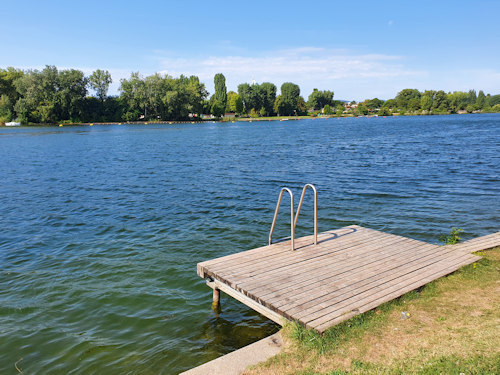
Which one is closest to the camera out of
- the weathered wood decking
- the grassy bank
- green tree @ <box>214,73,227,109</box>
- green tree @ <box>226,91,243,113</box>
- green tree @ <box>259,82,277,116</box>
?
the grassy bank

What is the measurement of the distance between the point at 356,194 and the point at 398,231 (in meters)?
6.18

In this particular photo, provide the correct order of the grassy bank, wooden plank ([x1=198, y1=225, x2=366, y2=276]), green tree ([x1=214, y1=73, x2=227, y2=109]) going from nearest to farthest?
the grassy bank
wooden plank ([x1=198, y1=225, x2=366, y2=276])
green tree ([x1=214, y1=73, x2=227, y2=109])

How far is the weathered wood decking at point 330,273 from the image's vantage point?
217 inches

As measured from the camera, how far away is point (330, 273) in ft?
21.7

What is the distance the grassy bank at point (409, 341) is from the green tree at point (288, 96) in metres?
174

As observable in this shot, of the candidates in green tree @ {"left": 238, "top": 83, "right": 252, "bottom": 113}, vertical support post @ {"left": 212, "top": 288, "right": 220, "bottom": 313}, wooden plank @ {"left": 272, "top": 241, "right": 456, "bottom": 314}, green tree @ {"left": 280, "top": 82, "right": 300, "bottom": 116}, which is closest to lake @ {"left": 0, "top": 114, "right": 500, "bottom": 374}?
vertical support post @ {"left": 212, "top": 288, "right": 220, "bottom": 313}

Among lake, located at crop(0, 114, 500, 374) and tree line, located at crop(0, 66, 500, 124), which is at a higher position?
tree line, located at crop(0, 66, 500, 124)

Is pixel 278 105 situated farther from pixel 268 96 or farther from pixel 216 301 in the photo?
pixel 216 301

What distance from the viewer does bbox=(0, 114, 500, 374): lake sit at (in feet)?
21.0

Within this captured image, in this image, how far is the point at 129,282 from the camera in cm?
876

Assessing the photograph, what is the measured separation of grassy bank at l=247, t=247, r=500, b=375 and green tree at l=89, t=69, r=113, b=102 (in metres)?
122

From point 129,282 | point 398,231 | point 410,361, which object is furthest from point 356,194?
point 410,361

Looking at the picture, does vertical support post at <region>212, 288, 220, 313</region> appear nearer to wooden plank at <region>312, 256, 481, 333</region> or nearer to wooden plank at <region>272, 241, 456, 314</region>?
wooden plank at <region>272, 241, 456, 314</region>

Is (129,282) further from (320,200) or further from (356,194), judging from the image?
(356,194)
